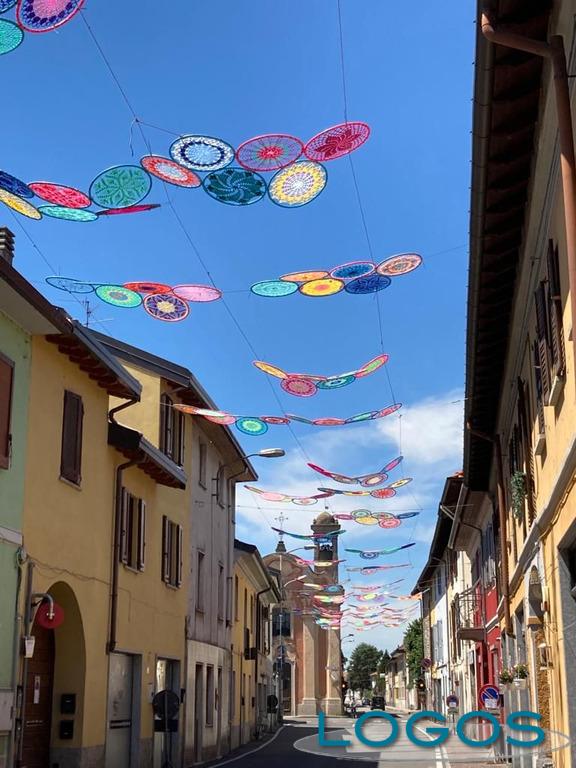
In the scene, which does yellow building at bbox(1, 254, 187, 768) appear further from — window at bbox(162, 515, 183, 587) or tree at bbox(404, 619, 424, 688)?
tree at bbox(404, 619, 424, 688)

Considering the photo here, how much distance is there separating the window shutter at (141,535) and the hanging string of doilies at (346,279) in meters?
8.78

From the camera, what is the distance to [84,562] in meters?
16.3

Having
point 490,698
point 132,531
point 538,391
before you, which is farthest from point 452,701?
point 538,391

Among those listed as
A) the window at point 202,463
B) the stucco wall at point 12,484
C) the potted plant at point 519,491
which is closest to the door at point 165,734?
the window at point 202,463

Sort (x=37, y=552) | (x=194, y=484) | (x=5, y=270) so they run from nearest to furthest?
(x=5, y=270) < (x=37, y=552) < (x=194, y=484)

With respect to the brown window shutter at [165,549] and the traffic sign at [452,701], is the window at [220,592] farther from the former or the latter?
the traffic sign at [452,701]

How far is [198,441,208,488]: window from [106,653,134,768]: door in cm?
789

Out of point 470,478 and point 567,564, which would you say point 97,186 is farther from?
point 470,478

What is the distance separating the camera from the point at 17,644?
521 inches

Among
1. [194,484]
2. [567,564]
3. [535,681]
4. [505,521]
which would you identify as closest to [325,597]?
[194,484]

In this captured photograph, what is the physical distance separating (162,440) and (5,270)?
1101cm

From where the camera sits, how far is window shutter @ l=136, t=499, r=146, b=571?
65.1ft

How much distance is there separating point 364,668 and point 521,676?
12552 centimetres

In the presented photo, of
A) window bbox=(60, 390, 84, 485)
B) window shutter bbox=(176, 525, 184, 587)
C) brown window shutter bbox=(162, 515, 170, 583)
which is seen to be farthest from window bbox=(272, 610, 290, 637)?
window bbox=(60, 390, 84, 485)
